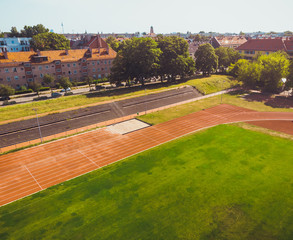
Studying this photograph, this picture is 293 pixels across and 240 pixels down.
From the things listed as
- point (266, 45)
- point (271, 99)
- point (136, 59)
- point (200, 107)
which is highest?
point (266, 45)

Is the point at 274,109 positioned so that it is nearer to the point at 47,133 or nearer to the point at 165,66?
the point at 165,66

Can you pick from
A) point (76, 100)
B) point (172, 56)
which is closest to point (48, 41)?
point (76, 100)

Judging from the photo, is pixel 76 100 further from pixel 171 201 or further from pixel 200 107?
pixel 171 201

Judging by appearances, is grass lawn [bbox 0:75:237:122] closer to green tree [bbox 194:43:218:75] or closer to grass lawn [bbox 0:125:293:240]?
green tree [bbox 194:43:218:75]

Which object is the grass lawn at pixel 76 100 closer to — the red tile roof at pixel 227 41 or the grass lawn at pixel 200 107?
the grass lawn at pixel 200 107

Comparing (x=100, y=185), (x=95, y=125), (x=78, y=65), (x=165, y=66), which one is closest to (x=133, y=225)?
(x=100, y=185)

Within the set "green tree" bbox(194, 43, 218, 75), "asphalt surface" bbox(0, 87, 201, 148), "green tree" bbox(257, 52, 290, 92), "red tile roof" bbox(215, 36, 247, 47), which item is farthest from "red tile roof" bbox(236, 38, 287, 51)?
"asphalt surface" bbox(0, 87, 201, 148)

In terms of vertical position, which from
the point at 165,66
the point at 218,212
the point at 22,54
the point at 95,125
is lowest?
the point at 218,212
